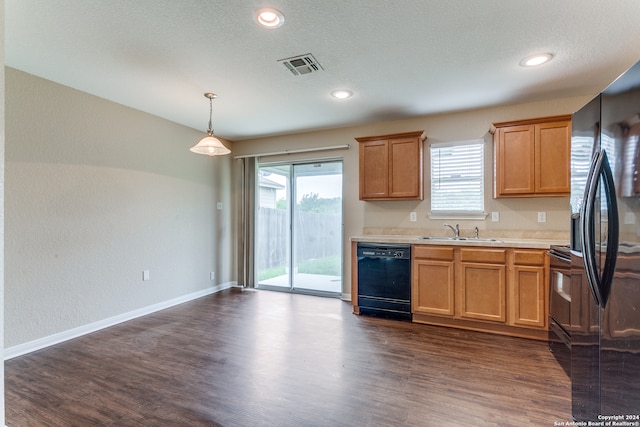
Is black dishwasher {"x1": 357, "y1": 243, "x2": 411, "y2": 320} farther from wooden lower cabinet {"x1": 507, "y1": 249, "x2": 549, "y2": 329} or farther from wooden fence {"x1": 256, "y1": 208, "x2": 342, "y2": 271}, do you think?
wooden lower cabinet {"x1": 507, "y1": 249, "x2": 549, "y2": 329}

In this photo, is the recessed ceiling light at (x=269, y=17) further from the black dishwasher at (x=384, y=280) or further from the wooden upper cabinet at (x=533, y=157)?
the wooden upper cabinet at (x=533, y=157)

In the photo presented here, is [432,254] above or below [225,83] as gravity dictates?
below

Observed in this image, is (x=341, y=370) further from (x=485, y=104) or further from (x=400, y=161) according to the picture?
(x=485, y=104)

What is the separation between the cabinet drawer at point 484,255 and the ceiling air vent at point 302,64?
246 centimetres

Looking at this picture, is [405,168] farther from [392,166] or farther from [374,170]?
[374,170]

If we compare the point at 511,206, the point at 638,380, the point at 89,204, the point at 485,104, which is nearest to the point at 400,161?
the point at 485,104

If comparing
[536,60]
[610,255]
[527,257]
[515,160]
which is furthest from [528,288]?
[536,60]

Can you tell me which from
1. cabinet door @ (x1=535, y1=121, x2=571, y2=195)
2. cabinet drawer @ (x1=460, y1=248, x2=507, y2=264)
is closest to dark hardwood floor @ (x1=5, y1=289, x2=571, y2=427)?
cabinet drawer @ (x1=460, y1=248, x2=507, y2=264)

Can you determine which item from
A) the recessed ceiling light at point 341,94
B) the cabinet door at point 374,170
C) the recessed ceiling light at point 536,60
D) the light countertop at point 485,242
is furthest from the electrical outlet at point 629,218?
the cabinet door at point 374,170

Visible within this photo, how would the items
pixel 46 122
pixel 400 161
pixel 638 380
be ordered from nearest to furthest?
pixel 638 380
pixel 46 122
pixel 400 161

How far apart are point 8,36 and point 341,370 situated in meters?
3.60

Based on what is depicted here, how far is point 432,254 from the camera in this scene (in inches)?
135

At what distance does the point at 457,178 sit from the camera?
3.90m

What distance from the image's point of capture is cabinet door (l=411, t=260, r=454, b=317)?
3.35 metres
